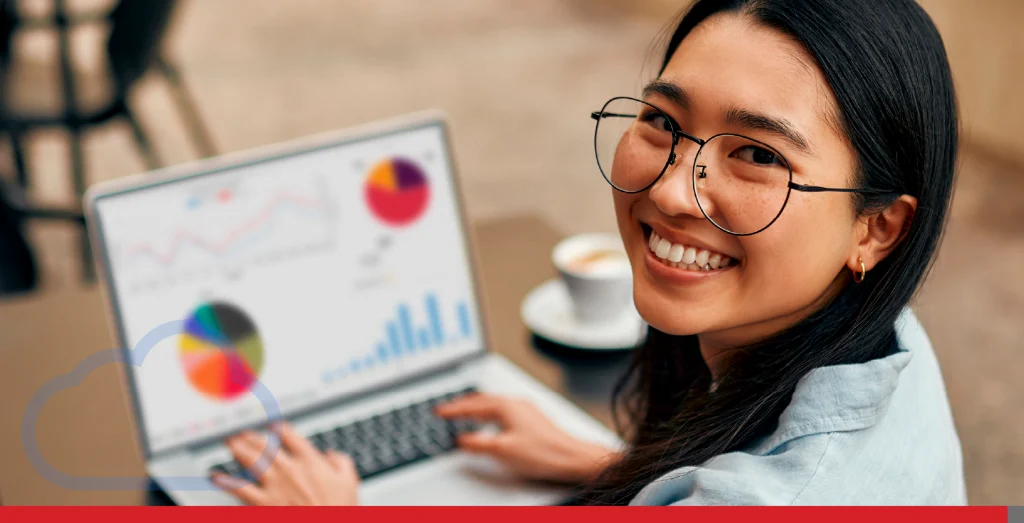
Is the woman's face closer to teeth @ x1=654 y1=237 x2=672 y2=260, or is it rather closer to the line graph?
teeth @ x1=654 y1=237 x2=672 y2=260

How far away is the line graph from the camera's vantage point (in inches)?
41.6

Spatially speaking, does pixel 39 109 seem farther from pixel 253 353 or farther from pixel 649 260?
pixel 649 260

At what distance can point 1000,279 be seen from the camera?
8.80ft

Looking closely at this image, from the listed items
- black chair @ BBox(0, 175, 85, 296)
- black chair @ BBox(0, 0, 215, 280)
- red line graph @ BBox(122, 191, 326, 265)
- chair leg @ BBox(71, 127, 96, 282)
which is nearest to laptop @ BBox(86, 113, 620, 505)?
red line graph @ BBox(122, 191, 326, 265)

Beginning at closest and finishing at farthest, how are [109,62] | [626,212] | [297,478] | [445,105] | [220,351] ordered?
[626,212]
[297,478]
[220,351]
[109,62]
[445,105]

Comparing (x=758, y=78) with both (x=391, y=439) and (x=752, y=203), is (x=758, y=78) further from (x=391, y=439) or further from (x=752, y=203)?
(x=391, y=439)

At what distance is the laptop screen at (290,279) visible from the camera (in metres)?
1.06

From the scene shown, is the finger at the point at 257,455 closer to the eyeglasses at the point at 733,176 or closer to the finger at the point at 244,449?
the finger at the point at 244,449

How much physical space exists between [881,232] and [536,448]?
0.41 metres

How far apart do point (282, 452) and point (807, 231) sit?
0.58 m

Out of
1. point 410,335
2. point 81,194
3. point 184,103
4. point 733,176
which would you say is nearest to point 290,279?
point 410,335

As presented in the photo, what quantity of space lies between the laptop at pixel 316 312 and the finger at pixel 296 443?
1.4 inches

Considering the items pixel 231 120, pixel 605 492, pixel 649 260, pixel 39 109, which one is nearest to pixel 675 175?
pixel 649 260

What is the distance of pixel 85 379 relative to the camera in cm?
118
